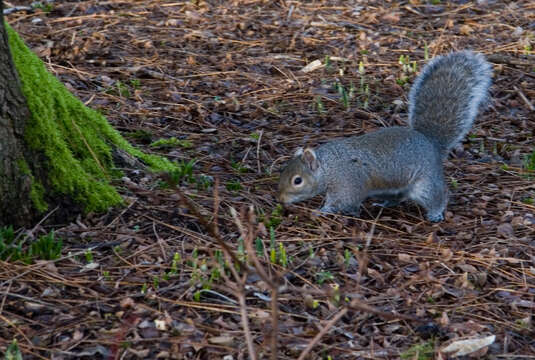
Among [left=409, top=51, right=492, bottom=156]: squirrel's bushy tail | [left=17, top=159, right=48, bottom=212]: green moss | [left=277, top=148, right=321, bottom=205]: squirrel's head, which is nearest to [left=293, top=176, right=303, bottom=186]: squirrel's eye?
[left=277, top=148, right=321, bottom=205]: squirrel's head

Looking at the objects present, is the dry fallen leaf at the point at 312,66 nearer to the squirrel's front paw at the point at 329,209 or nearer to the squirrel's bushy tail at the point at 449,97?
the squirrel's bushy tail at the point at 449,97

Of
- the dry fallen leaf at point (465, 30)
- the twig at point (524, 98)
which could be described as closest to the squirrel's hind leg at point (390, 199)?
the twig at point (524, 98)

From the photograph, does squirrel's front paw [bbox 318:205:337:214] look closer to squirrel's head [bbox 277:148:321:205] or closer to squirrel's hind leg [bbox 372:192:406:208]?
squirrel's head [bbox 277:148:321:205]

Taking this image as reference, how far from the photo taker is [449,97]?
4.72 m

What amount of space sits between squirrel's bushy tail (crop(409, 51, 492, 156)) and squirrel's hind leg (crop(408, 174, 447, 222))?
39 cm

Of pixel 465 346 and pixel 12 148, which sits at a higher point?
pixel 12 148

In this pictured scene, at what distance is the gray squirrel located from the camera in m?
4.29

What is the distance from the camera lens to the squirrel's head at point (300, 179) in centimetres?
425

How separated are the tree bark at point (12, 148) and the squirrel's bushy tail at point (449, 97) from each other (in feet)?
7.69

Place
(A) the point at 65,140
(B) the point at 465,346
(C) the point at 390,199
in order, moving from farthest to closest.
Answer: (C) the point at 390,199
(A) the point at 65,140
(B) the point at 465,346

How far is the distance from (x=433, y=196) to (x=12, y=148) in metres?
2.19

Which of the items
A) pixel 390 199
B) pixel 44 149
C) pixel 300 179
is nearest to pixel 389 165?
pixel 390 199

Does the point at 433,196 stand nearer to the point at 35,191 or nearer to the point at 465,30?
the point at 35,191

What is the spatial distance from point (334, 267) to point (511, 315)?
2.62 ft
